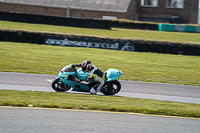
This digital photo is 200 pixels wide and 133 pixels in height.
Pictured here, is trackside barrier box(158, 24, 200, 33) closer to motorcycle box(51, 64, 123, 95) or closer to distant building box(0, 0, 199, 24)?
distant building box(0, 0, 199, 24)

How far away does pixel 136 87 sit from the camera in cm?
1288

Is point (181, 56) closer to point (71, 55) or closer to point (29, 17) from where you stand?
point (71, 55)

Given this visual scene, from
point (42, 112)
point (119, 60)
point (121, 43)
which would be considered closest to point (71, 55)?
point (119, 60)

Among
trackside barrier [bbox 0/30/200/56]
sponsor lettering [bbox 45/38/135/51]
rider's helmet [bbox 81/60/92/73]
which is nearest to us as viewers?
rider's helmet [bbox 81/60/92/73]

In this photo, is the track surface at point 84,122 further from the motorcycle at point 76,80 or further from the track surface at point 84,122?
the motorcycle at point 76,80

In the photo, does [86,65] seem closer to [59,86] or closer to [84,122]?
[59,86]

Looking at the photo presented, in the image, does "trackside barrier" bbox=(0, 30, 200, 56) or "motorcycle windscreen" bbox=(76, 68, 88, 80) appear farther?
"trackside barrier" bbox=(0, 30, 200, 56)

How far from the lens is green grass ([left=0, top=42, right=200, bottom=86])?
15602 mm

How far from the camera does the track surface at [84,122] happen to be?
6.46 meters

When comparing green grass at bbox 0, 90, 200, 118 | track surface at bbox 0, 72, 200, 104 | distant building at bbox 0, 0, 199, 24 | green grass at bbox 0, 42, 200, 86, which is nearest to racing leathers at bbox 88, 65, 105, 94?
green grass at bbox 0, 90, 200, 118

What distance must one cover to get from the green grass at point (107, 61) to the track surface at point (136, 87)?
1.17 m

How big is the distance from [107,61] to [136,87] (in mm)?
6412

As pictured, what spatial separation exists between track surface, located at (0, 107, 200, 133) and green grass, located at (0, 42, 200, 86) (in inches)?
283

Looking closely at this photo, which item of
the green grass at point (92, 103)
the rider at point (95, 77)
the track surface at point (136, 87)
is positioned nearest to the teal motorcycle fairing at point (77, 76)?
the rider at point (95, 77)
